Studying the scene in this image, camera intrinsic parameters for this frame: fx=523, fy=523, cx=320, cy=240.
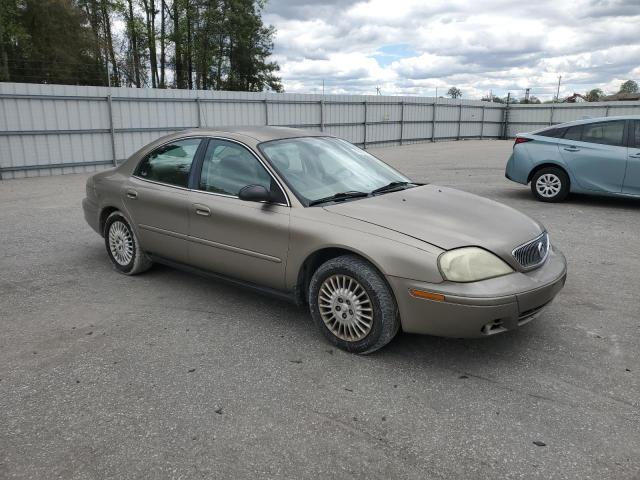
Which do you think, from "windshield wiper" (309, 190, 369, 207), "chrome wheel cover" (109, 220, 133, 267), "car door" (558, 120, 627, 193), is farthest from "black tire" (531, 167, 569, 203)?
"chrome wheel cover" (109, 220, 133, 267)

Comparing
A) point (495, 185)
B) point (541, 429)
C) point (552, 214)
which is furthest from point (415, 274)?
point (495, 185)

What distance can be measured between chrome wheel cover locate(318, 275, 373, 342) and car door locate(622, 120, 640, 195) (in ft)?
22.1

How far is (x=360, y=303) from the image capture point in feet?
11.1

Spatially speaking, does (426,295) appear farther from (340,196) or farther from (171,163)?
(171,163)

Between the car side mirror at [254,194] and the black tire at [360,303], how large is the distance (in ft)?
2.16

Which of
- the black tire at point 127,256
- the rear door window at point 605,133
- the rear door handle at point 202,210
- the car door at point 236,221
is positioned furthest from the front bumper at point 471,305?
the rear door window at point 605,133

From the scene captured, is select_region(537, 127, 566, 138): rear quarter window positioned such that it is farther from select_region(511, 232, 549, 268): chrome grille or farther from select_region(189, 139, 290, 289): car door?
select_region(189, 139, 290, 289): car door

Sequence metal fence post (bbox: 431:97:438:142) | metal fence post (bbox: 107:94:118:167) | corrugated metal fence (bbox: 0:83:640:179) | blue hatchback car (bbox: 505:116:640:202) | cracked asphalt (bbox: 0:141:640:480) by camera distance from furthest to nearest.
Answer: metal fence post (bbox: 431:97:438:142)
metal fence post (bbox: 107:94:118:167)
corrugated metal fence (bbox: 0:83:640:179)
blue hatchback car (bbox: 505:116:640:202)
cracked asphalt (bbox: 0:141:640:480)

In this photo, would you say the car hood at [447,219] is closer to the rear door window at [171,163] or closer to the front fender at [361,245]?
the front fender at [361,245]

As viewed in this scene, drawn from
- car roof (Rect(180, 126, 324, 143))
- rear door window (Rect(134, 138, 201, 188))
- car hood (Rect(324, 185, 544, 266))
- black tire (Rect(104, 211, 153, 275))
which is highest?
car roof (Rect(180, 126, 324, 143))

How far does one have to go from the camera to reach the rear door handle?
165 inches

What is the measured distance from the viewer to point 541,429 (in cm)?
267

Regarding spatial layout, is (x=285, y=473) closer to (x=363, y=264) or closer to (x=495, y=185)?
(x=363, y=264)

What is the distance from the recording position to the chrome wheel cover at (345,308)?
11.1 feet
